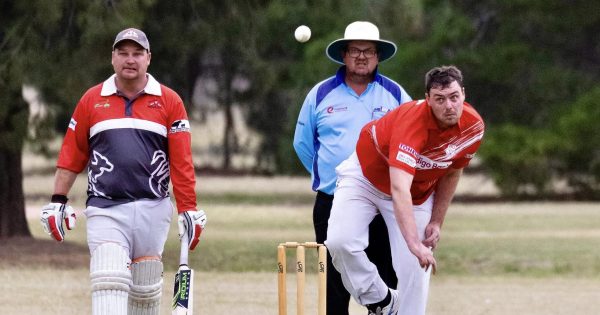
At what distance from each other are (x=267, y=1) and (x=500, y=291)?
561cm

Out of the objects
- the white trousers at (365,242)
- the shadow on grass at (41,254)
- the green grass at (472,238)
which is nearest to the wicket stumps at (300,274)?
the white trousers at (365,242)

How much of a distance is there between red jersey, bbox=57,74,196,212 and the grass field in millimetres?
3745

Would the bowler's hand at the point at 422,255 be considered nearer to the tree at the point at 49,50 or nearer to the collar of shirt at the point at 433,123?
the collar of shirt at the point at 433,123

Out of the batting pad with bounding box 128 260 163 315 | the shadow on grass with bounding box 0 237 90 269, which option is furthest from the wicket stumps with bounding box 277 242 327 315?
the shadow on grass with bounding box 0 237 90 269

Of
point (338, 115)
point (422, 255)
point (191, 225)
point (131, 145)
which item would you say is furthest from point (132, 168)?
point (338, 115)

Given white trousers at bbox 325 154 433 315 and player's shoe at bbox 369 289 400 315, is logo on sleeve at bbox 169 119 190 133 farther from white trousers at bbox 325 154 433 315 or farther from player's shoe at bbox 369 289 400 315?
player's shoe at bbox 369 289 400 315

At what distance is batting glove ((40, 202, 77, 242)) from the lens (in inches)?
274

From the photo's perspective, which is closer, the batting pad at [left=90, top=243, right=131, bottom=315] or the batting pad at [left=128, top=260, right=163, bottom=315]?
the batting pad at [left=90, top=243, right=131, bottom=315]

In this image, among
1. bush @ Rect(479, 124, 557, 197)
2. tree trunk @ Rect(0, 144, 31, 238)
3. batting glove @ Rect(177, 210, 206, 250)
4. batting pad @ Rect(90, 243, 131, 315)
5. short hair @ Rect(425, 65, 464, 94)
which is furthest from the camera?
bush @ Rect(479, 124, 557, 197)

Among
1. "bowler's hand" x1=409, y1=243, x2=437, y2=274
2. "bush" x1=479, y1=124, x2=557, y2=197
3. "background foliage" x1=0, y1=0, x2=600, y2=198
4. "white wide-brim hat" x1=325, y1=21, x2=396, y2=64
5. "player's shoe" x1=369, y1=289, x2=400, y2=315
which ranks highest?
"background foliage" x1=0, y1=0, x2=600, y2=198

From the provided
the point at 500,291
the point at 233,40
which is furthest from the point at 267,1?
the point at 500,291

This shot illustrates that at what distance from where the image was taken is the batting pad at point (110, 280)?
666 centimetres

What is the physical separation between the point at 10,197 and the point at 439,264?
506cm

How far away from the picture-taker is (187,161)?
698cm
